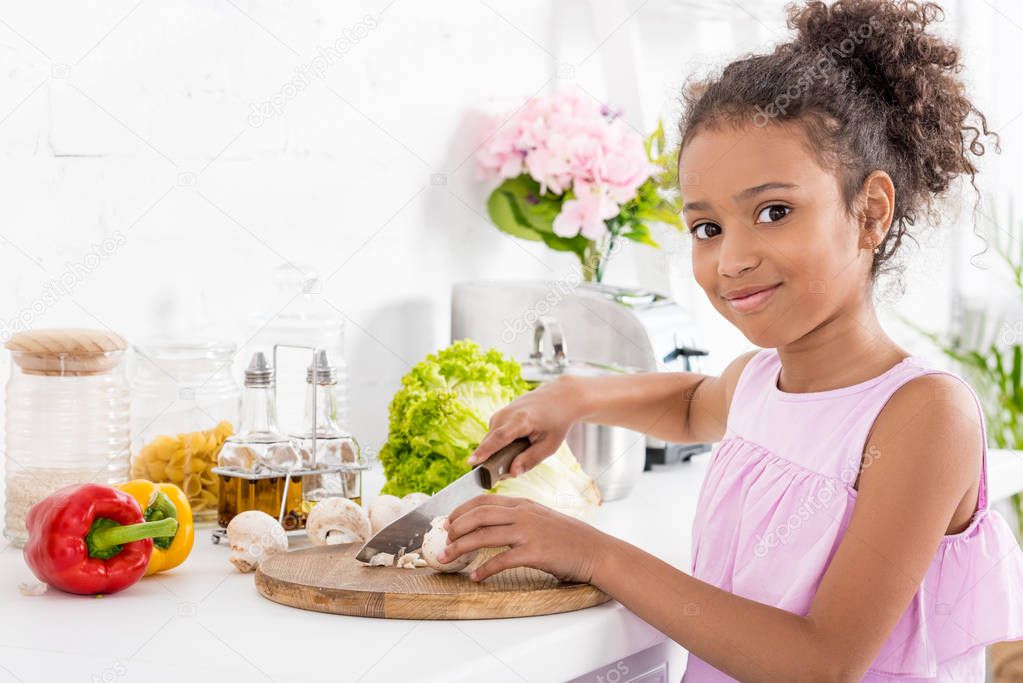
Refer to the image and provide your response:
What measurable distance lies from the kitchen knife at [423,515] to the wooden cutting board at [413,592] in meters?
0.02

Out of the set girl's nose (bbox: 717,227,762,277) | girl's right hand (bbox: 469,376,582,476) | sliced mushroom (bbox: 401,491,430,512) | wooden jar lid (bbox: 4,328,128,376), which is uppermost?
girl's nose (bbox: 717,227,762,277)

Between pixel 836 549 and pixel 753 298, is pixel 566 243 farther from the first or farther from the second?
pixel 836 549

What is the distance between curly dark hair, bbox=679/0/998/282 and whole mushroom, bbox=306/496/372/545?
1.67 ft

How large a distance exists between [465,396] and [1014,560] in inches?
26.5

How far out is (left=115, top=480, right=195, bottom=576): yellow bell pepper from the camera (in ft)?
3.67

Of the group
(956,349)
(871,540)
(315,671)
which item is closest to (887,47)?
(871,540)

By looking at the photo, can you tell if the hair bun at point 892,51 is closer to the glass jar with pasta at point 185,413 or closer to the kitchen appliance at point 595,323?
the kitchen appliance at point 595,323

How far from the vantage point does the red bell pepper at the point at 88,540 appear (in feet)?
3.41

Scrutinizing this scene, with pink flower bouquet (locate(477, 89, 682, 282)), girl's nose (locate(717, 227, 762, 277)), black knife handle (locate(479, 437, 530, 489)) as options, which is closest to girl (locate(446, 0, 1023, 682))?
girl's nose (locate(717, 227, 762, 277))

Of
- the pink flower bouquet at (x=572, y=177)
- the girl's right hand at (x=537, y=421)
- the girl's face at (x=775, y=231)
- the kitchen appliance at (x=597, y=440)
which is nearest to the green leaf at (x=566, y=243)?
the pink flower bouquet at (x=572, y=177)

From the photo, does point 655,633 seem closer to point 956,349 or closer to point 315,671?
point 315,671

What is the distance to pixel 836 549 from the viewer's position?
1.02 meters

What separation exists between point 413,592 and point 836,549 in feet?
1.21

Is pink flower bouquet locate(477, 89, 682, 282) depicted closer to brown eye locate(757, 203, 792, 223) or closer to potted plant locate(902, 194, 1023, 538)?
brown eye locate(757, 203, 792, 223)
